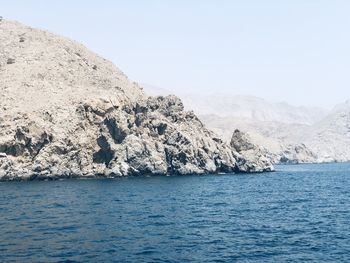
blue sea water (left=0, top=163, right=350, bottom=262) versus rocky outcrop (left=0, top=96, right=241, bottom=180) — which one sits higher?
rocky outcrop (left=0, top=96, right=241, bottom=180)

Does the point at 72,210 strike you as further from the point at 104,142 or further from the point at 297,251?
the point at 104,142

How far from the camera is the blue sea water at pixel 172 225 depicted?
4116 cm

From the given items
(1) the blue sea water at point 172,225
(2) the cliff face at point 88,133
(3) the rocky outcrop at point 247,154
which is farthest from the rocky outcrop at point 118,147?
(1) the blue sea water at point 172,225

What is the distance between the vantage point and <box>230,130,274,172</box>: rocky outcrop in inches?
5930

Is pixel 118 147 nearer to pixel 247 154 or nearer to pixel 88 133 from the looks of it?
pixel 88 133

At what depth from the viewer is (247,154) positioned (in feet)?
502

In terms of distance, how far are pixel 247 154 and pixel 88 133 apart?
56.7 m

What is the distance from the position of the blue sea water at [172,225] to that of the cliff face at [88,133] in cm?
2891

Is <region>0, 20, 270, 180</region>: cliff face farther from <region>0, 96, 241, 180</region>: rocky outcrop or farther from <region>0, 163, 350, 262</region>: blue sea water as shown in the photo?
<region>0, 163, 350, 262</region>: blue sea water

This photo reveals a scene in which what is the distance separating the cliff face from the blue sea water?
28.9 meters

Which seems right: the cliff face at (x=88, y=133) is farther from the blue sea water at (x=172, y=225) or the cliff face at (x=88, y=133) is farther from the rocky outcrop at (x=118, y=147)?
the blue sea water at (x=172, y=225)

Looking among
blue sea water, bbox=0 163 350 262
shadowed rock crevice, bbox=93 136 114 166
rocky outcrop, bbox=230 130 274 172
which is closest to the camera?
blue sea water, bbox=0 163 350 262

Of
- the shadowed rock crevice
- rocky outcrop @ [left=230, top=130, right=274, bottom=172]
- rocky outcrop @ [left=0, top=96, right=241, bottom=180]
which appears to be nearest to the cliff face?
rocky outcrop @ [left=0, top=96, right=241, bottom=180]

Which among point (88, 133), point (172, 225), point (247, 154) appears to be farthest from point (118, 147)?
point (172, 225)
